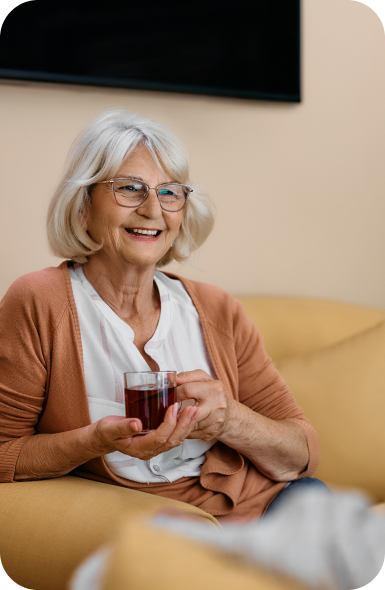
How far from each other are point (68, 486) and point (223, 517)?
396mm

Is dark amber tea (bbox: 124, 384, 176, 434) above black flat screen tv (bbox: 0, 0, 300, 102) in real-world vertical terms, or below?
below

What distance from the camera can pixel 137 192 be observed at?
144 centimetres

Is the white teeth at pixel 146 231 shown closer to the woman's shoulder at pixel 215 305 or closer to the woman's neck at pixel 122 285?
the woman's neck at pixel 122 285

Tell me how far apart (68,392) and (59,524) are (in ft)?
1.01

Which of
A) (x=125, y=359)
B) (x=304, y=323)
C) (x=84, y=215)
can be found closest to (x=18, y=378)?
(x=125, y=359)

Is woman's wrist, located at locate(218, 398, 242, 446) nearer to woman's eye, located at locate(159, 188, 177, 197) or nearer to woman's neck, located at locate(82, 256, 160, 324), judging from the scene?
woman's neck, located at locate(82, 256, 160, 324)

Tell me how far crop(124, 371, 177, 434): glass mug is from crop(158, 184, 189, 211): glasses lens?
507 mm

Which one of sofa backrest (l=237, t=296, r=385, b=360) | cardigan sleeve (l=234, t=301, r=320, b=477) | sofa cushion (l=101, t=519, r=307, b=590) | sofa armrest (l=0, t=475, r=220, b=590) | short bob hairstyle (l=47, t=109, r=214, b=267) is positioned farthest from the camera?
sofa backrest (l=237, t=296, r=385, b=360)

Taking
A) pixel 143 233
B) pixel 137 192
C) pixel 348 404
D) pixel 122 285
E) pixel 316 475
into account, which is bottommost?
pixel 316 475

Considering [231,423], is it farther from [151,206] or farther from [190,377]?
[151,206]

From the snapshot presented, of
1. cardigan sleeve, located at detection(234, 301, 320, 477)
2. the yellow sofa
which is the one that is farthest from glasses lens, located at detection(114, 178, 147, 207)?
the yellow sofa

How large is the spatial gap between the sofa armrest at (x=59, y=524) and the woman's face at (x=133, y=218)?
55 cm

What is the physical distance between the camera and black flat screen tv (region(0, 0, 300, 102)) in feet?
6.41

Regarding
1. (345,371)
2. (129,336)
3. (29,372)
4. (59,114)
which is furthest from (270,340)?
(59,114)
